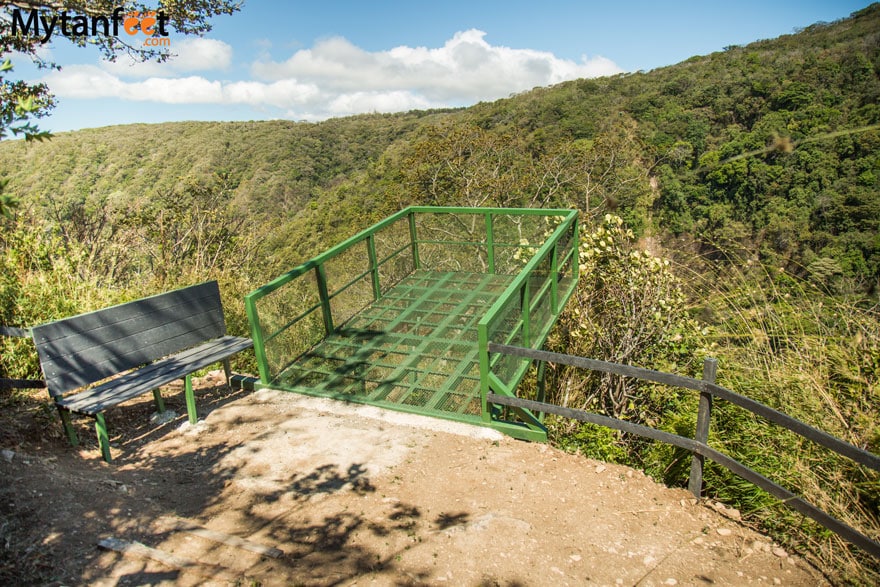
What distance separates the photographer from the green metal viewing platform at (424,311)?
5270mm

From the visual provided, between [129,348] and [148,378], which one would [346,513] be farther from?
[129,348]

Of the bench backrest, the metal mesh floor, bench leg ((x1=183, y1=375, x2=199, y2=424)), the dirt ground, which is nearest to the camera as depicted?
the dirt ground

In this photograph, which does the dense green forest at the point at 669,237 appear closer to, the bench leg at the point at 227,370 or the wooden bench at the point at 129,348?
the wooden bench at the point at 129,348

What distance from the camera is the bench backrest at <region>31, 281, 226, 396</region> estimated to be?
452cm

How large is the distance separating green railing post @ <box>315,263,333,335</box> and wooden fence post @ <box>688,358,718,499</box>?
398 centimetres

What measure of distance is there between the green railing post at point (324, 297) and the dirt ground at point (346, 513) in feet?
5.67

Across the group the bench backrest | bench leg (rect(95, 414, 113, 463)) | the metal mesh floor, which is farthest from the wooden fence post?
the bench backrest

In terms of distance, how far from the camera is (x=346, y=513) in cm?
367

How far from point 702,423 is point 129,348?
481 cm

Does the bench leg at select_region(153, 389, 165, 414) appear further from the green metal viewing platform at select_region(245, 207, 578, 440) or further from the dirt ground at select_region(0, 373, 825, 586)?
the green metal viewing platform at select_region(245, 207, 578, 440)

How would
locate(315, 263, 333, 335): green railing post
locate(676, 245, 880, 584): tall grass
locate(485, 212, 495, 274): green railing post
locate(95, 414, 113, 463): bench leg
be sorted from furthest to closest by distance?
locate(485, 212, 495, 274): green railing post < locate(315, 263, 333, 335): green railing post < locate(95, 414, 113, 463): bench leg < locate(676, 245, 880, 584): tall grass

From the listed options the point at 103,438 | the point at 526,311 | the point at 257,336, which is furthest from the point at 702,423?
the point at 103,438

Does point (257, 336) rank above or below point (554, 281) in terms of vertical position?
below

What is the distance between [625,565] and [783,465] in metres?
1.53
